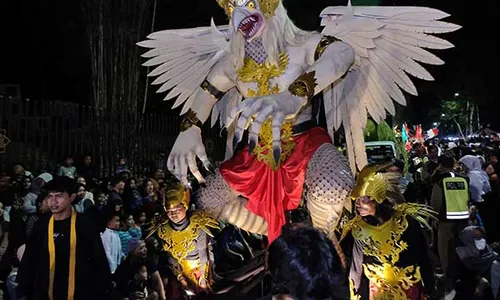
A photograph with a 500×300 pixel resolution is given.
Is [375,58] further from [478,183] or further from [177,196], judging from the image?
[478,183]

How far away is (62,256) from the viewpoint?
4.12 meters

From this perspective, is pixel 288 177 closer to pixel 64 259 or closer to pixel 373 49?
pixel 373 49

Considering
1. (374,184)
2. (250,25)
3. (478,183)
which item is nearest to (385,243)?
(374,184)

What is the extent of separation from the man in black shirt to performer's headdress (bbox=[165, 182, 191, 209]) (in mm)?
803

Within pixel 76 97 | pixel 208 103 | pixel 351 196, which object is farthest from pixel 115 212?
pixel 76 97

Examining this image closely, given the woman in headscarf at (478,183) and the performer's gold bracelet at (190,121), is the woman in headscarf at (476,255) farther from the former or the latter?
the performer's gold bracelet at (190,121)

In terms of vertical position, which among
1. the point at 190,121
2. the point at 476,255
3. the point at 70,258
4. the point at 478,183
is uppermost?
the point at 190,121

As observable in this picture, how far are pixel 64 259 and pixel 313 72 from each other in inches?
80.0

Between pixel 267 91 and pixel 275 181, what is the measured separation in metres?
0.52

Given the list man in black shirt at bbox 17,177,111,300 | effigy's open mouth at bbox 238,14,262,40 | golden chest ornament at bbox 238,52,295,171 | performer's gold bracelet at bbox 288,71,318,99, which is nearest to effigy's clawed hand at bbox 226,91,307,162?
performer's gold bracelet at bbox 288,71,318,99

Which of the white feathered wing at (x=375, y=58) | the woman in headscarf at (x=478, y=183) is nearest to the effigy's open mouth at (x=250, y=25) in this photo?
the white feathered wing at (x=375, y=58)

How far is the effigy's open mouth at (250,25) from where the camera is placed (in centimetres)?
361

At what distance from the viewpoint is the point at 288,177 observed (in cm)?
366

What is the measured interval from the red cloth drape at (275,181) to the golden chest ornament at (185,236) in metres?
0.27
